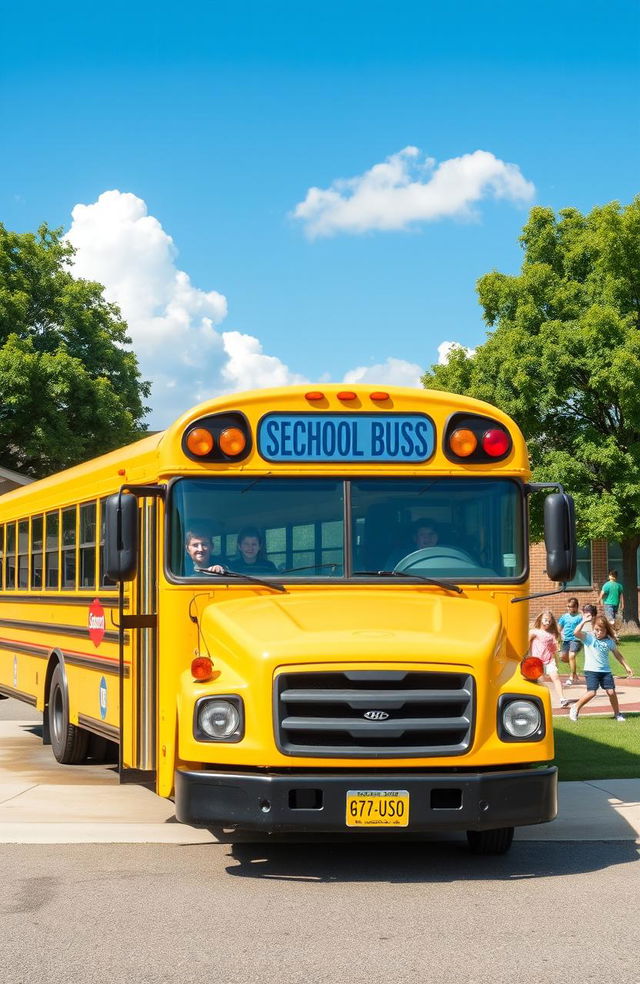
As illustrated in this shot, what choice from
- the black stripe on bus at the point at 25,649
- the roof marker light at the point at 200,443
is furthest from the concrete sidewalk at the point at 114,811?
the roof marker light at the point at 200,443

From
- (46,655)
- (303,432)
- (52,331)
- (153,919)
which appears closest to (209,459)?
(303,432)

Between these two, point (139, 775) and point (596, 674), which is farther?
point (596, 674)

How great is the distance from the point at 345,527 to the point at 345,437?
54 cm

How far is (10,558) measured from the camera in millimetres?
13773

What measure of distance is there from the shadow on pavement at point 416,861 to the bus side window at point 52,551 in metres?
4.41

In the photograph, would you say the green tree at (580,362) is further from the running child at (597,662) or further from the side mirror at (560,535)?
the side mirror at (560,535)

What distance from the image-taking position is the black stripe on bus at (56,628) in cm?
940

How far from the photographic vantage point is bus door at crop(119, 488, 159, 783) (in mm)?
8031

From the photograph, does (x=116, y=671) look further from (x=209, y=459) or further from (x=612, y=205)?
(x=612, y=205)

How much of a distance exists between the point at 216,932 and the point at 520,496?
3272mm

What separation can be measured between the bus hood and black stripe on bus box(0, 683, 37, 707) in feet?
19.5

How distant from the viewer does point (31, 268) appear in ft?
125

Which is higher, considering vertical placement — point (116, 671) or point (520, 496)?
point (520, 496)

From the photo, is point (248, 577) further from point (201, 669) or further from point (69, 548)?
point (69, 548)
